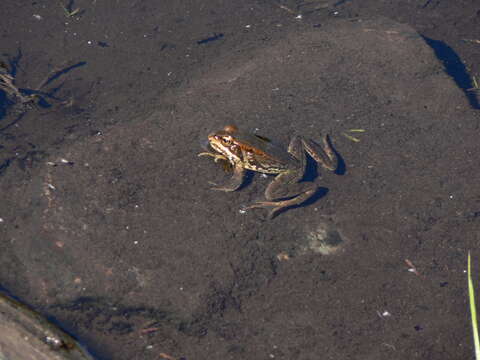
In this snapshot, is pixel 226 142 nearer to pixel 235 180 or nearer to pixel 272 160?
pixel 235 180

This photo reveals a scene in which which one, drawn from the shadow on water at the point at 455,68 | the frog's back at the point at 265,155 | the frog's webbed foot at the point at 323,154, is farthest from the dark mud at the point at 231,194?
the frog's back at the point at 265,155

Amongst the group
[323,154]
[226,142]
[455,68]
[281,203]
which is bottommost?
[281,203]

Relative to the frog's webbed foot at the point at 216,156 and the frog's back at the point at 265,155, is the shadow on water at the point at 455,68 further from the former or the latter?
the frog's webbed foot at the point at 216,156

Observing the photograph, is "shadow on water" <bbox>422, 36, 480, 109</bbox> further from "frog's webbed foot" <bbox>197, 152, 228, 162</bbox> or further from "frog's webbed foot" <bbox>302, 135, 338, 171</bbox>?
"frog's webbed foot" <bbox>197, 152, 228, 162</bbox>

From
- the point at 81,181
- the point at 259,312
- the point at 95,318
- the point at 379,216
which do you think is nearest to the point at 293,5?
the point at 379,216

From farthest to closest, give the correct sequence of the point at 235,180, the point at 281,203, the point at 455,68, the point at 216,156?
the point at 455,68 → the point at 216,156 → the point at 235,180 → the point at 281,203

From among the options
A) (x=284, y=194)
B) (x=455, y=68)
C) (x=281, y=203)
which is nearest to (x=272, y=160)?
(x=284, y=194)
